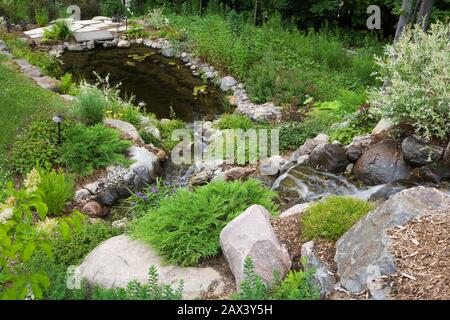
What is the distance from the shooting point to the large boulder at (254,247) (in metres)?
4.12

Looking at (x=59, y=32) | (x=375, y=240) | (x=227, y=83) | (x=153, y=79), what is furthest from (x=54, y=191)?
(x=59, y=32)

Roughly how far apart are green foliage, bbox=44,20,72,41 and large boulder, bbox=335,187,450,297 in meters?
13.8

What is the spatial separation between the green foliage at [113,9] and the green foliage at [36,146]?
11.4 metres

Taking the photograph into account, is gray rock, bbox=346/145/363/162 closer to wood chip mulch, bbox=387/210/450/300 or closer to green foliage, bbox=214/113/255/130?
green foliage, bbox=214/113/255/130

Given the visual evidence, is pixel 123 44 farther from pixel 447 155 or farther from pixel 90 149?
pixel 447 155

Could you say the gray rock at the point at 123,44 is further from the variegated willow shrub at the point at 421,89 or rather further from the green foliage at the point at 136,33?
the variegated willow shrub at the point at 421,89

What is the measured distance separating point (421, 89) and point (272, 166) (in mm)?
2605

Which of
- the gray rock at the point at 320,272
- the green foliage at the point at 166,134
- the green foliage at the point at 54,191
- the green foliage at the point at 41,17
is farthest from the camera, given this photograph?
the green foliage at the point at 41,17

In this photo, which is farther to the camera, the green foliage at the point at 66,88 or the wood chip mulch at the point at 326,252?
Result: the green foliage at the point at 66,88

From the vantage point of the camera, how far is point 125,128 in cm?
911

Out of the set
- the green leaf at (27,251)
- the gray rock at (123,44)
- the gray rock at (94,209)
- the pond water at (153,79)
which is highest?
the green leaf at (27,251)

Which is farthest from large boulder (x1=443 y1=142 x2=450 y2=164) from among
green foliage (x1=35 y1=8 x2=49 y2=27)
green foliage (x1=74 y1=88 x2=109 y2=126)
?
green foliage (x1=35 y1=8 x2=49 y2=27)

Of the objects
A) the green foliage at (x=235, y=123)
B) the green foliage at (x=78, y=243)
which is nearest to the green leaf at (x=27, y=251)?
the green foliage at (x=78, y=243)
